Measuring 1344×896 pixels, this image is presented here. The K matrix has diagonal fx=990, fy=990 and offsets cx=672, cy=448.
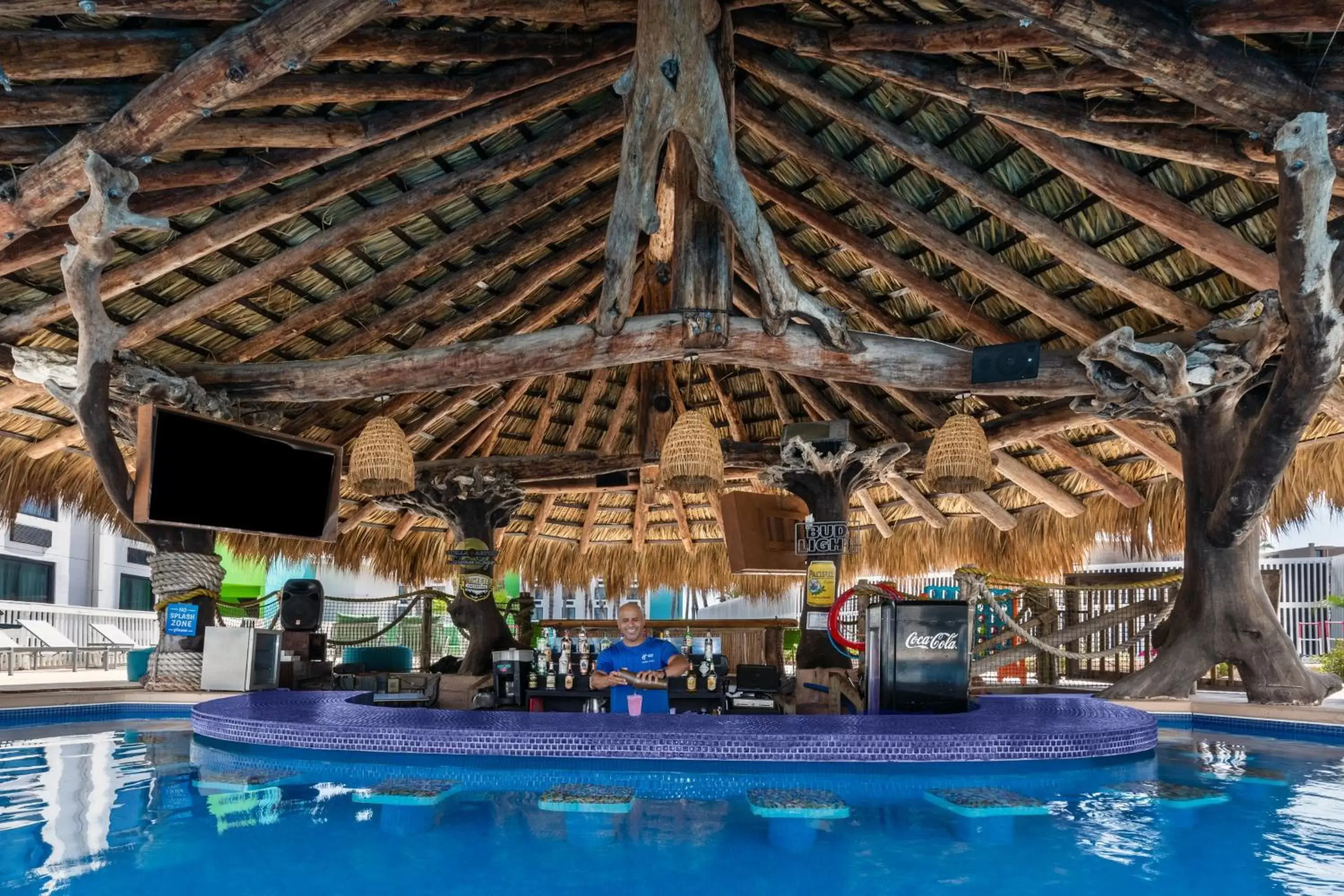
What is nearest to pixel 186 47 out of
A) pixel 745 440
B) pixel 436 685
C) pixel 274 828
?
pixel 274 828

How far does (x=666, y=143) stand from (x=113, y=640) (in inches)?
487

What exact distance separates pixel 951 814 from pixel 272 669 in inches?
253

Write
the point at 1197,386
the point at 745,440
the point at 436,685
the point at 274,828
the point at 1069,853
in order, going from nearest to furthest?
the point at 1069,853 → the point at 274,828 → the point at 1197,386 → the point at 436,685 → the point at 745,440

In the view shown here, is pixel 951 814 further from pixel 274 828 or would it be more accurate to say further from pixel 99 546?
pixel 99 546

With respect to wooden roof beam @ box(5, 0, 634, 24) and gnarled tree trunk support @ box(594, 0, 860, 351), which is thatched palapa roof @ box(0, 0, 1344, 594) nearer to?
wooden roof beam @ box(5, 0, 634, 24)

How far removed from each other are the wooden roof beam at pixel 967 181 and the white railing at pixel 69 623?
387 inches

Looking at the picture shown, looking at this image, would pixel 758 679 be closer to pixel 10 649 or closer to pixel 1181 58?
pixel 1181 58

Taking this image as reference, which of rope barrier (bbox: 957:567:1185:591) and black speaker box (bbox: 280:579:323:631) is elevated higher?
rope barrier (bbox: 957:567:1185:591)

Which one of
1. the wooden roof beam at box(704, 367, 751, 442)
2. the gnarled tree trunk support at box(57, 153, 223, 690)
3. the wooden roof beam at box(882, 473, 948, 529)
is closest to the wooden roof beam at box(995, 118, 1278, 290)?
the gnarled tree trunk support at box(57, 153, 223, 690)

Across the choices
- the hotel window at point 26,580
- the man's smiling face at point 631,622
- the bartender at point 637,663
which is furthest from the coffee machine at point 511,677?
the hotel window at point 26,580

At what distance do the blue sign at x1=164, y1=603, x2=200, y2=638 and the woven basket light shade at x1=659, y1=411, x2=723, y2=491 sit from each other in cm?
422

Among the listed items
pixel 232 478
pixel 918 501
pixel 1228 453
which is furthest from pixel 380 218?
pixel 918 501

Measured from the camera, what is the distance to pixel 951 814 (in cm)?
428

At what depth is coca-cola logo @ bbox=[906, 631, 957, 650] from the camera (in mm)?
6090
